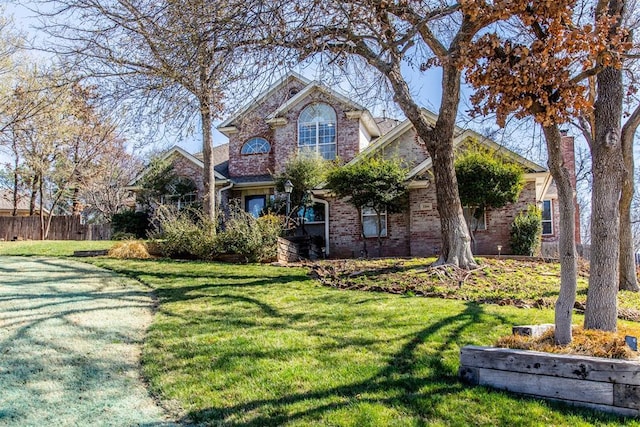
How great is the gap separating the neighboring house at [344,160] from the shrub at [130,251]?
4.66m

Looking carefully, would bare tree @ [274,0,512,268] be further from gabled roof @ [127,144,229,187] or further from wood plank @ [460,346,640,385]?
gabled roof @ [127,144,229,187]

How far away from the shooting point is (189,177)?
22422 millimetres

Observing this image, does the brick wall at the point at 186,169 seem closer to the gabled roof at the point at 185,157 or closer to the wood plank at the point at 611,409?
the gabled roof at the point at 185,157

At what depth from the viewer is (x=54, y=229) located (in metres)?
25.1

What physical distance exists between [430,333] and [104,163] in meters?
26.8

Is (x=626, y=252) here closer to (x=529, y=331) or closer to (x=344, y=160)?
(x=529, y=331)

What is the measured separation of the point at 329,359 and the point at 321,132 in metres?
16.6

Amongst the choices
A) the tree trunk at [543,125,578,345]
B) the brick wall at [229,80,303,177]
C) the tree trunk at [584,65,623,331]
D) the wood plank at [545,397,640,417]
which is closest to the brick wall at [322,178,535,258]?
the brick wall at [229,80,303,177]

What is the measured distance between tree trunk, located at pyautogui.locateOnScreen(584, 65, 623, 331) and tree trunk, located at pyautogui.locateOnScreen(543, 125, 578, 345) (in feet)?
2.12

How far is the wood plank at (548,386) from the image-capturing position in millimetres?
3721

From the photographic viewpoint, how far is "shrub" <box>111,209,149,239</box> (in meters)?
20.7

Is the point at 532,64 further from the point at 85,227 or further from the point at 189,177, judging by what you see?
the point at 85,227

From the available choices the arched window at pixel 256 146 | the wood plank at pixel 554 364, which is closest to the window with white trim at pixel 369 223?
the arched window at pixel 256 146

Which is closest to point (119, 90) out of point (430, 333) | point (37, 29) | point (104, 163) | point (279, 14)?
point (37, 29)
